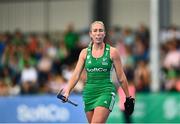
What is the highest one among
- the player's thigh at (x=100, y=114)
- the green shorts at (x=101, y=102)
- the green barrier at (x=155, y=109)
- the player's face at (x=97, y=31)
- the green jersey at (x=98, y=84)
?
the player's face at (x=97, y=31)

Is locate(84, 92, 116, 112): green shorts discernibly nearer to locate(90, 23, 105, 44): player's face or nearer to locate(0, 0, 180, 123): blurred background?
locate(90, 23, 105, 44): player's face

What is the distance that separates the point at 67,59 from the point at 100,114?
39.9 feet

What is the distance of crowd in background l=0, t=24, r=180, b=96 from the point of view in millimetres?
22641

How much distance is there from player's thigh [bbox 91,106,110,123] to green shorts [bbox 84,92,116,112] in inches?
2.5

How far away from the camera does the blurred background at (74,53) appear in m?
21.3

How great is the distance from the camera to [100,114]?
482 inches

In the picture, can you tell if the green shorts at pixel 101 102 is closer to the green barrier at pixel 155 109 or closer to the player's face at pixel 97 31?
the player's face at pixel 97 31

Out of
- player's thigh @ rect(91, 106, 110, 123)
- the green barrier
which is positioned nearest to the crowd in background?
the green barrier

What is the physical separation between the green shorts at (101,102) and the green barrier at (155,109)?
8501 millimetres

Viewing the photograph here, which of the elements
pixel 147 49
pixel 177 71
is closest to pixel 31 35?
pixel 147 49

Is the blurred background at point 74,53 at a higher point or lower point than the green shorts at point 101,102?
lower

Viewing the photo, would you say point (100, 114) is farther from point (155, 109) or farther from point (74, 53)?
point (74, 53)

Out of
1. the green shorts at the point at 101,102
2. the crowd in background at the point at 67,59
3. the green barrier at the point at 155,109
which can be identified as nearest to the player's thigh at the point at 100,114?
the green shorts at the point at 101,102

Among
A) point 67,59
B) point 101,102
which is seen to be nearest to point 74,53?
point 67,59
